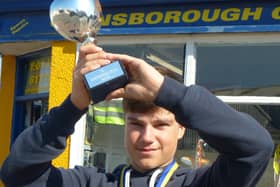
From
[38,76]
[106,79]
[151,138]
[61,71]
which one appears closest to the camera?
[106,79]

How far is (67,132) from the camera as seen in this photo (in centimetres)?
182

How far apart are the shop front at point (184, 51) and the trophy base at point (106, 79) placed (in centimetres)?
318

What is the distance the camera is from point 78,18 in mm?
1965

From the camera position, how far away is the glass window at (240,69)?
4992 mm

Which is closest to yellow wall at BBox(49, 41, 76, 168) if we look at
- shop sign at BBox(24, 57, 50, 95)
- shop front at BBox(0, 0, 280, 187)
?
shop front at BBox(0, 0, 280, 187)

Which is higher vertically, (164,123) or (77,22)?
(77,22)

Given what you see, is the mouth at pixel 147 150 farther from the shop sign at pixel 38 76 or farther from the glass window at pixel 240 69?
the shop sign at pixel 38 76

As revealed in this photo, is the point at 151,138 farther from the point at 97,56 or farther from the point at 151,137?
the point at 97,56

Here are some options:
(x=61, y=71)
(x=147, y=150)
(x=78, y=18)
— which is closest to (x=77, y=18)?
(x=78, y=18)

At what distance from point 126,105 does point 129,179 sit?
0.25 meters

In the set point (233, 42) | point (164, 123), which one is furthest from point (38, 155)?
point (233, 42)

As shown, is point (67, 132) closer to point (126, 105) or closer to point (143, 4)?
point (126, 105)

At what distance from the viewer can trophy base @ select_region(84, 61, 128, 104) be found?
164 centimetres

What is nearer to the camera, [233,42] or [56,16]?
[56,16]
